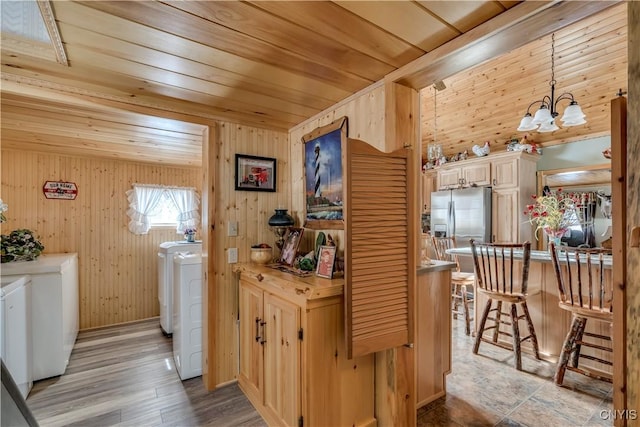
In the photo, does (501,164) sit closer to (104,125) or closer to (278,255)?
(278,255)

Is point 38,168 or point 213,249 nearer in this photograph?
point 213,249

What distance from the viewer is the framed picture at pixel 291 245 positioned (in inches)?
86.8

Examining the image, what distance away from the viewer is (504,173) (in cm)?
421

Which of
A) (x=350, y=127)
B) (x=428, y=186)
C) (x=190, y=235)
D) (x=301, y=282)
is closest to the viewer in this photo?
(x=301, y=282)

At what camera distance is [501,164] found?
13.9 ft

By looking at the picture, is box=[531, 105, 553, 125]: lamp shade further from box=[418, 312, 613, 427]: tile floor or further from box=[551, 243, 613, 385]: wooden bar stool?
box=[418, 312, 613, 427]: tile floor

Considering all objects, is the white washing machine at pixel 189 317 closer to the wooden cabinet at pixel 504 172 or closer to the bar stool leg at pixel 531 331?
the bar stool leg at pixel 531 331

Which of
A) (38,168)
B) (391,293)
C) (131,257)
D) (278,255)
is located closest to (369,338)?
(391,293)

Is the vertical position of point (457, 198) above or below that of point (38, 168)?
below

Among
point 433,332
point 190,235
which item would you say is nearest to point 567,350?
point 433,332

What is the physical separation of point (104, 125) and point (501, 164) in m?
4.90

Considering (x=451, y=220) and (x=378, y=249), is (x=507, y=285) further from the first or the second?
(x=451, y=220)

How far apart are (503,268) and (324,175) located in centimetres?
177

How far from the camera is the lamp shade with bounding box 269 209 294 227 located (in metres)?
2.36
